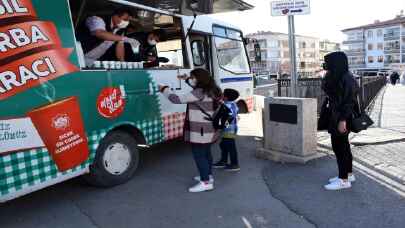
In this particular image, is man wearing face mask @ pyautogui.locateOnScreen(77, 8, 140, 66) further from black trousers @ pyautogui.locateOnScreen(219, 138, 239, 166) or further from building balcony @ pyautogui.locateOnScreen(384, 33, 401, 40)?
building balcony @ pyautogui.locateOnScreen(384, 33, 401, 40)

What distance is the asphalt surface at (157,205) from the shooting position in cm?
436

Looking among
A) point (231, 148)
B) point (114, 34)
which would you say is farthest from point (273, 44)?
point (114, 34)

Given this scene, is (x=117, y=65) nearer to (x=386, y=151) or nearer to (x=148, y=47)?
(x=148, y=47)

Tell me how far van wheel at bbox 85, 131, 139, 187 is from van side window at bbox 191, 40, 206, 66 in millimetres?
2488

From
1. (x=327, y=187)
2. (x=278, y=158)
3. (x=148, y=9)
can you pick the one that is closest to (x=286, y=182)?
(x=327, y=187)

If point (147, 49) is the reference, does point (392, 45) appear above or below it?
below

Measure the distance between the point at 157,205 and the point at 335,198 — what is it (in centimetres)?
204

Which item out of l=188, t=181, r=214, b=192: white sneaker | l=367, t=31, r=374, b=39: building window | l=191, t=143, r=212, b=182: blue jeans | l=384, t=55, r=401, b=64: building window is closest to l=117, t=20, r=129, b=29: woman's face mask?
l=191, t=143, r=212, b=182: blue jeans

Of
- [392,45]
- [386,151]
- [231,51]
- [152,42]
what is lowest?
[386,151]

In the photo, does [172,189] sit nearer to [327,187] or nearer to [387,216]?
[327,187]

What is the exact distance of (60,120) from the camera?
14.9ft

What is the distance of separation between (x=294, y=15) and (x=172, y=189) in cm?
370

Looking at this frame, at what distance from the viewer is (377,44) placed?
10156 cm

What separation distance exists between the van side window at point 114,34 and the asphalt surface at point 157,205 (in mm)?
1591
